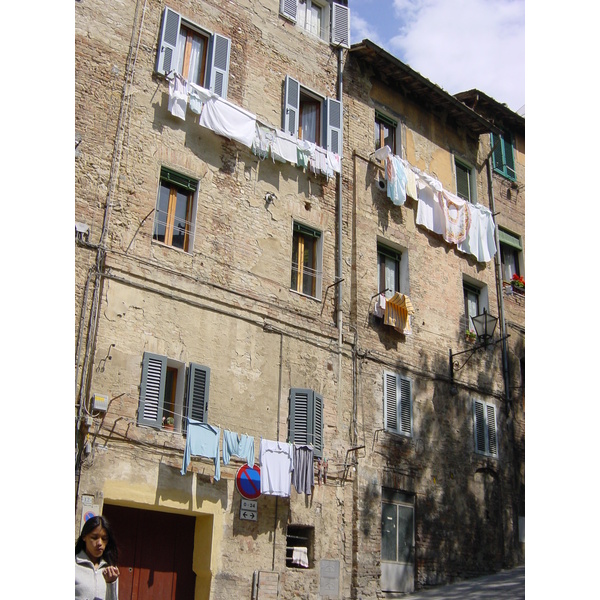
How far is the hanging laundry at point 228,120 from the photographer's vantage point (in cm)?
1334

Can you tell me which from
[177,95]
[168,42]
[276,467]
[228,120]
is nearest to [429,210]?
[228,120]

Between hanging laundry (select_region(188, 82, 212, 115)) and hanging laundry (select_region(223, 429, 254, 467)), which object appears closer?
hanging laundry (select_region(223, 429, 254, 467))

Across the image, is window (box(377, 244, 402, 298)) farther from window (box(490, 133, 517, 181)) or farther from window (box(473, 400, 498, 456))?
window (box(490, 133, 517, 181))

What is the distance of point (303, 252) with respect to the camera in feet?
Answer: 47.8

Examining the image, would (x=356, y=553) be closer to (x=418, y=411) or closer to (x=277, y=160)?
(x=418, y=411)

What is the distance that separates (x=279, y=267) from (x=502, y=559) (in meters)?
7.61

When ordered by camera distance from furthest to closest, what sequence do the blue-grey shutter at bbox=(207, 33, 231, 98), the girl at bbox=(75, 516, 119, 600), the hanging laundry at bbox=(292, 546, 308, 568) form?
the blue-grey shutter at bbox=(207, 33, 231, 98) → the hanging laundry at bbox=(292, 546, 308, 568) → the girl at bbox=(75, 516, 119, 600)

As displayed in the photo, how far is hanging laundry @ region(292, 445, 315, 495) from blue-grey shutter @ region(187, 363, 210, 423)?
1.64 m

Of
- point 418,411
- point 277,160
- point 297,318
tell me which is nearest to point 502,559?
point 418,411

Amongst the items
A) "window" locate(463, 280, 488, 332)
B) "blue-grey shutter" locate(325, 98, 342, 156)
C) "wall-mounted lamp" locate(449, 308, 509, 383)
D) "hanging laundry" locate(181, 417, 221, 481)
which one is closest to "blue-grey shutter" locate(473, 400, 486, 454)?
"wall-mounted lamp" locate(449, 308, 509, 383)

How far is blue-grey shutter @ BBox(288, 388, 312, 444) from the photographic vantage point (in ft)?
41.7

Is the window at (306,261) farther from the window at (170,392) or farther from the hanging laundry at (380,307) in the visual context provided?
the window at (170,392)

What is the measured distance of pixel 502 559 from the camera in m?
15.4

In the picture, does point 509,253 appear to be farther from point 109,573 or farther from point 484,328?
point 109,573
